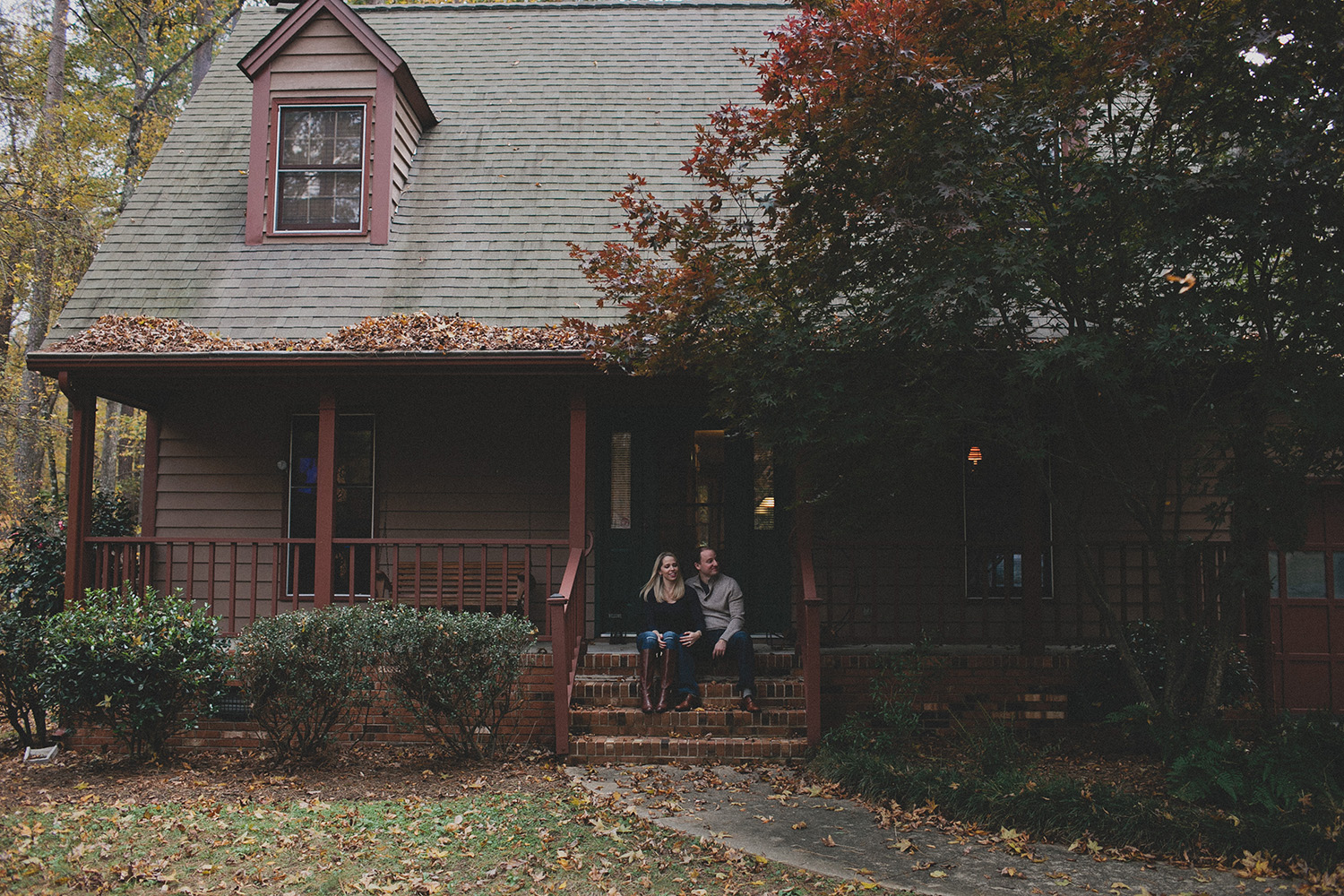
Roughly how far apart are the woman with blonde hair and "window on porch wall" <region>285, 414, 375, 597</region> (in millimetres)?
3326

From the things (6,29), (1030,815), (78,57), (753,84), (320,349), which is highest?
(78,57)

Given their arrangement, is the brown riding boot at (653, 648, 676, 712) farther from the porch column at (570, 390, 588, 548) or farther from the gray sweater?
the porch column at (570, 390, 588, 548)

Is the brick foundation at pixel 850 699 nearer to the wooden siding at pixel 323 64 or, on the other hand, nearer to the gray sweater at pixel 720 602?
the gray sweater at pixel 720 602

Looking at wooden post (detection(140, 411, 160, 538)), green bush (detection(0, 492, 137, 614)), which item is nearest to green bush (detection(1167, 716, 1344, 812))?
wooden post (detection(140, 411, 160, 538))

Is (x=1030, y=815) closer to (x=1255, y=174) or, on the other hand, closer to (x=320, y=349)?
(x=1255, y=174)

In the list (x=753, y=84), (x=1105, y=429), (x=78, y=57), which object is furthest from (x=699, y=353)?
(x=78, y=57)

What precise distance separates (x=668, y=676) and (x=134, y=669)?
3.84 m

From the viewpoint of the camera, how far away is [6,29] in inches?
329

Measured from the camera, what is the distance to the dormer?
9.59 m

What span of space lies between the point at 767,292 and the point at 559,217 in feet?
12.9

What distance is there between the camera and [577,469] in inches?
308

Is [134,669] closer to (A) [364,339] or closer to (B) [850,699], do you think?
(A) [364,339]

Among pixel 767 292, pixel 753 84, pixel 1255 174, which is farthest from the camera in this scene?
pixel 753 84

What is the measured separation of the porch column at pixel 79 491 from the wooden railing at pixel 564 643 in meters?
3.99
